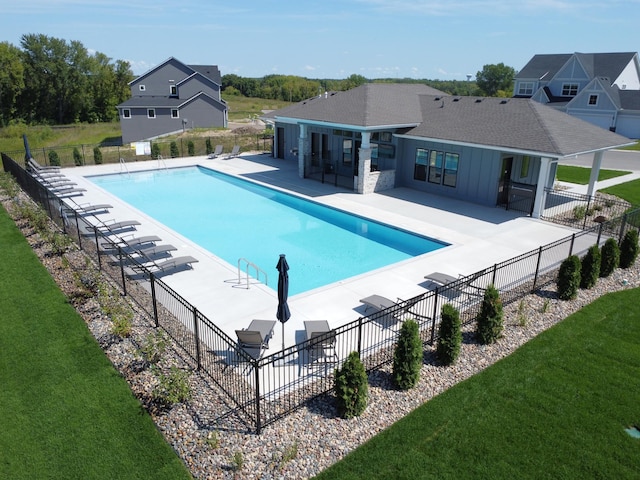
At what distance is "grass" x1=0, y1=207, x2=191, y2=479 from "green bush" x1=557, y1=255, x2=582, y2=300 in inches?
406

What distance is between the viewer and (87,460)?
7047mm

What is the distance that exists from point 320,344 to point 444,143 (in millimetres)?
15412

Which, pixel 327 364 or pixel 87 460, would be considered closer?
pixel 87 460

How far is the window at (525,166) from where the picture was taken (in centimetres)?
2122

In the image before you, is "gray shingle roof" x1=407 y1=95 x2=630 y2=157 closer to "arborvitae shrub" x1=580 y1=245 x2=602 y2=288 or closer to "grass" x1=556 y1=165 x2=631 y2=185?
"grass" x1=556 y1=165 x2=631 y2=185

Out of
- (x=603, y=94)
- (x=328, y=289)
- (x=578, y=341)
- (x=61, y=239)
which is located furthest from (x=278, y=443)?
(x=603, y=94)

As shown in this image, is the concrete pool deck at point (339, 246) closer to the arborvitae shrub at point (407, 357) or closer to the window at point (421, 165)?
the window at point (421, 165)

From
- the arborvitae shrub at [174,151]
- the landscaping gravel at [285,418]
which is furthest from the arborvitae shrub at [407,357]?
the arborvitae shrub at [174,151]

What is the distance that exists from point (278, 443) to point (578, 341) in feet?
23.6

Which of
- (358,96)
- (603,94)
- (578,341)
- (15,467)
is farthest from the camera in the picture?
(603,94)

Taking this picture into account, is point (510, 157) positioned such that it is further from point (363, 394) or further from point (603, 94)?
point (603, 94)

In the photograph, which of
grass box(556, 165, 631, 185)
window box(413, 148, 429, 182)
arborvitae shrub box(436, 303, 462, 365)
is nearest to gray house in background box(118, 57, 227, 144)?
window box(413, 148, 429, 182)

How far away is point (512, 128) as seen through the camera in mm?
20609

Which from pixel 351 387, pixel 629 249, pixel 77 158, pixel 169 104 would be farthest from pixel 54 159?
pixel 629 249
